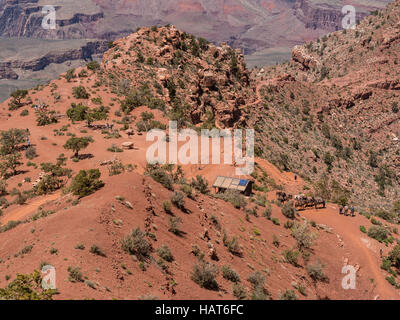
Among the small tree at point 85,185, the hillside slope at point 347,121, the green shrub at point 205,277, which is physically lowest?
the hillside slope at point 347,121

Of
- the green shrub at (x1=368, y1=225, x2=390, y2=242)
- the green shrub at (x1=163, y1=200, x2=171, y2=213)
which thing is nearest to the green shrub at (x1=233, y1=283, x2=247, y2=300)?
the green shrub at (x1=163, y1=200, x2=171, y2=213)

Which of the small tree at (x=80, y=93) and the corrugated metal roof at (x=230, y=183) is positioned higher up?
the small tree at (x=80, y=93)

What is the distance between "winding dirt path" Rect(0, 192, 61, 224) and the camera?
23.7 metres

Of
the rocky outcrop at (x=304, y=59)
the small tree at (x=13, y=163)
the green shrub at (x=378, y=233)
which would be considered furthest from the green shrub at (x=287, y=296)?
the rocky outcrop at (x=304, y=59)

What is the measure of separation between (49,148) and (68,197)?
19.2 meters

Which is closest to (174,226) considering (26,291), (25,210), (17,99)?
(26,291)

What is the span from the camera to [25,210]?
24.8 m

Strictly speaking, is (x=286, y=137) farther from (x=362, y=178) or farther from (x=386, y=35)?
(x=386, y=35)

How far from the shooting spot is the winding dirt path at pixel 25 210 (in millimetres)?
23734

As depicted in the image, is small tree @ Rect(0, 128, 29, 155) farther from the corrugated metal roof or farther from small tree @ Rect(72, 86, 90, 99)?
the corrugated metal roof

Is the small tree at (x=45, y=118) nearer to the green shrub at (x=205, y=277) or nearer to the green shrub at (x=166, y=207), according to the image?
the green shrub at (x=166, y=207)

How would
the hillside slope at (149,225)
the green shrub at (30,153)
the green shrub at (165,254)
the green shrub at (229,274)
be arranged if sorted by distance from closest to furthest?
the hillside slope at (149,225) < the green shrub at (165,254) < the green shrub at (229,274) < the green shrub at (30,153)

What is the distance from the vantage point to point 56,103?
53.0 metres
